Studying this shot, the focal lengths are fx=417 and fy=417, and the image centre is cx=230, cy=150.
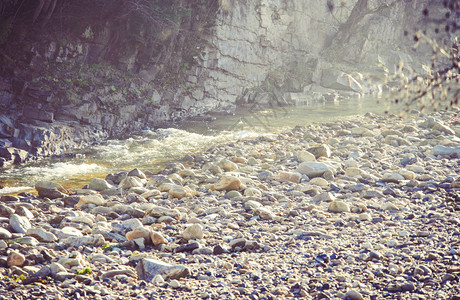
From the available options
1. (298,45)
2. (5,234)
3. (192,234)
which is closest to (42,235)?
(5,234)

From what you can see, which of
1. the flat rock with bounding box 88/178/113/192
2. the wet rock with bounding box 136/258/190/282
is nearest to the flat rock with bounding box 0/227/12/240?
the wet rock with bounding box 136/258/190/282


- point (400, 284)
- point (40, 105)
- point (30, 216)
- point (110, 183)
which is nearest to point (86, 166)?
point (110, 183)

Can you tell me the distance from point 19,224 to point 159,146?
19.4 feet

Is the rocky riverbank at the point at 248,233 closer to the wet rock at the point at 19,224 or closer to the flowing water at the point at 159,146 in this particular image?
the wet rock at the point at 19,224

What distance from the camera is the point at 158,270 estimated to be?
3.18 m

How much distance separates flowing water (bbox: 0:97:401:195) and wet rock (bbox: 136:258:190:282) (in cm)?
417

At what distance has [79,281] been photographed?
305cm

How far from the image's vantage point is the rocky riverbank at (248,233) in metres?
3.01

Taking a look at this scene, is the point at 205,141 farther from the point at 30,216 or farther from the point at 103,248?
the point at 103,248

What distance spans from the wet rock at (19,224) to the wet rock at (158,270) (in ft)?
5.47

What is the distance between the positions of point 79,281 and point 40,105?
316 inches

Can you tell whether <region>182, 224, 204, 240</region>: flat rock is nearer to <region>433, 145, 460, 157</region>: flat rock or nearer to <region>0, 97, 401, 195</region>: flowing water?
<region>0, 97, 401, 195</region>: flowing water

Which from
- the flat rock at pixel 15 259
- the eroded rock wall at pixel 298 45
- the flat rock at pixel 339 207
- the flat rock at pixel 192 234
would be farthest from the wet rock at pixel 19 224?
the eroded rock wall at pixel 298 45

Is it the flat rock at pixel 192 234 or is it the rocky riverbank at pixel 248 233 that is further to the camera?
the flat rock at pixel 192 234
